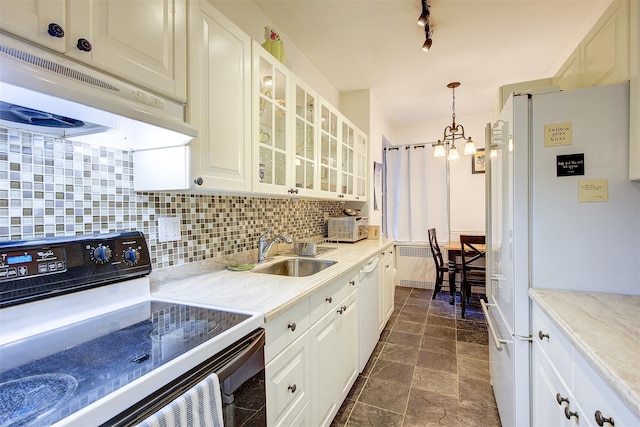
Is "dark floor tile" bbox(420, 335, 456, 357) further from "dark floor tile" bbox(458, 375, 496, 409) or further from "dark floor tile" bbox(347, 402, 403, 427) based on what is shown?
"dark floor tile" bbox(347, 402, 403, 427)

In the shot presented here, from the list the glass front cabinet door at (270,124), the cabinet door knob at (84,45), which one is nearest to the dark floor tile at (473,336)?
the glass front cabinet door at (270,124)

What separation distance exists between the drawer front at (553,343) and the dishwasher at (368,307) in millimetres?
1060

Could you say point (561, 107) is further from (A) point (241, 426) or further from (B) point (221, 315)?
(A) point (241, 426)

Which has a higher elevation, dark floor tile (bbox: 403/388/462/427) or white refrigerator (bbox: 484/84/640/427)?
white refrigerator (bbox: 484/84/640/427)

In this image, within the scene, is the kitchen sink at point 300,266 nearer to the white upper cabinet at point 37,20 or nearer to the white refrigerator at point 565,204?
the white refrigerator at point 565,204

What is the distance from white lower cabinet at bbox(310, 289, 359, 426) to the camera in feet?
4.66

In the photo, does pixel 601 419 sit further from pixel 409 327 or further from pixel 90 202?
pixel 409 327

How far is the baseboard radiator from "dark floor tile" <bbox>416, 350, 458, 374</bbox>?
6.72 feet

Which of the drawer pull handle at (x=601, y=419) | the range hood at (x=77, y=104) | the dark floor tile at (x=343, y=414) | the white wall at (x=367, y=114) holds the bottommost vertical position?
the dark floor tile at (x=343, y=414)

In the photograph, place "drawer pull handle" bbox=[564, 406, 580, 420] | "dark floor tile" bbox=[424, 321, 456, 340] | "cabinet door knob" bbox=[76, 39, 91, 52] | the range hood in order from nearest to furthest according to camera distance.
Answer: the range hood
"cabinet door knob" bbox=[76, 39, 91, 52]
"drawer pull handle" bbox=[564, 406, 580, 420]
"dark floor tile" bbox=[424, 321, 456, 340]

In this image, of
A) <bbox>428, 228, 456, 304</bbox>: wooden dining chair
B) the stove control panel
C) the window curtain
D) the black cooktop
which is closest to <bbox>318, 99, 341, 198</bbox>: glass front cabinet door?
the stove control panel

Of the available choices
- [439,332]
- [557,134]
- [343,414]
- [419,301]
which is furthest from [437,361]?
[557,134]

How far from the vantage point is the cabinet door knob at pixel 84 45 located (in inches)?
29.8

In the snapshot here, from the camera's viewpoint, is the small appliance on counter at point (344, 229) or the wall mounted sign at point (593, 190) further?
the small appliance on counter at point (344, 229)
